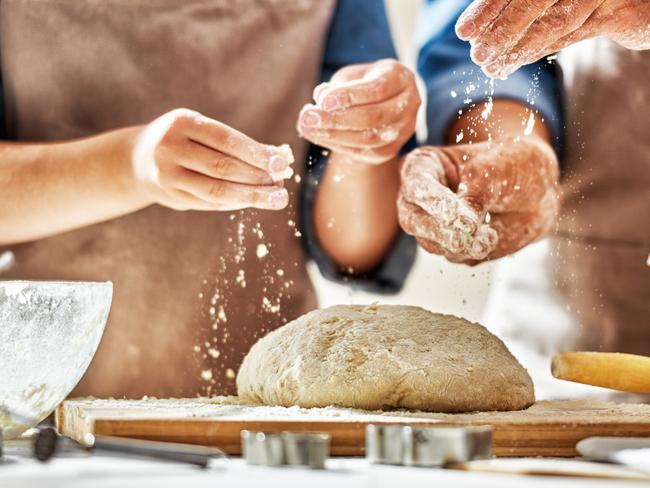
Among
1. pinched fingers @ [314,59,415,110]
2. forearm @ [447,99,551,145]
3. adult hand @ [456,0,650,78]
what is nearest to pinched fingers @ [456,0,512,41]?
adult hand @ [456,0,650,78]

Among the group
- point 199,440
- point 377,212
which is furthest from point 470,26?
point 199,440

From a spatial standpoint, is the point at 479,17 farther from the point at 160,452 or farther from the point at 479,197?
the point at 160,452

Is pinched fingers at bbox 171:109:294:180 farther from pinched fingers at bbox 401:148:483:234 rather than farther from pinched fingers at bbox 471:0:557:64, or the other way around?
pinched fingers at bbox 471:0:557:64

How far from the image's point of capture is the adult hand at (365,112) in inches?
52.2

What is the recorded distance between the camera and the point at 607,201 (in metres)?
1.56

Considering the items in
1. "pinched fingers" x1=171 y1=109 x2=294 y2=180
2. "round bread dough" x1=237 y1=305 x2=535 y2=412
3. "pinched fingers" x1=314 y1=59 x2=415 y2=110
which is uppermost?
"pinched fingers" x1=314 y1=59 x2=415 y2=110

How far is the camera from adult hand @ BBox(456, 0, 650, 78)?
1.14 meters

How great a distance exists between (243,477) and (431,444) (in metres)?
0.16

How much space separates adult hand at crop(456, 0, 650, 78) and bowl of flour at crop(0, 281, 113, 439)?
1.71ft

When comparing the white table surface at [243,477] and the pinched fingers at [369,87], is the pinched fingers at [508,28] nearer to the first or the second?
the pinched fingers at [369,87]

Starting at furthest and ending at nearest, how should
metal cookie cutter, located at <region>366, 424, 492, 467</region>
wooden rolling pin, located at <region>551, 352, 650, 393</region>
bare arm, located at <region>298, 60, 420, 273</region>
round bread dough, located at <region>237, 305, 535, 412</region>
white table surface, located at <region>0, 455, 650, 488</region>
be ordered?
bare arm, located at <region>298, 60, 420, 273</region> < wooden rolling pin, located at <region>551, 352, 650, 393</region> < round bread dough, located at <region>237, 305, 535, 412</region> < metal cookie cutter, located at <region>366, 424, 492, 467</region> < white table surface, located at <region>0, 455, 650, 488</region>

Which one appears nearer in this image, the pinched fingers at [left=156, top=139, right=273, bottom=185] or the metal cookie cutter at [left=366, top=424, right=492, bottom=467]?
the metal cookie cutter at [left=366, top=424, right=492, bottom=467]

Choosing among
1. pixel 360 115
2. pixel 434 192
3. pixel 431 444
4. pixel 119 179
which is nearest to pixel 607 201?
pixel 434 192

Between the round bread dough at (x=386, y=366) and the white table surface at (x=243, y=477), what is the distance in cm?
23
